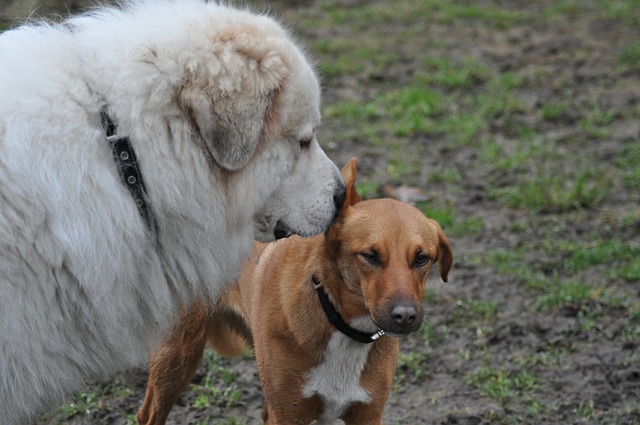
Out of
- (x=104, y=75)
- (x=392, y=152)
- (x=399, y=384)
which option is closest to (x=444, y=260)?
(x=399, y=384)

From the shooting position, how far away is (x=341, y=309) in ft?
12.8

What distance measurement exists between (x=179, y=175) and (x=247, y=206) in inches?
11.0

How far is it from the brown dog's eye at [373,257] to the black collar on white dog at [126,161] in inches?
41.6

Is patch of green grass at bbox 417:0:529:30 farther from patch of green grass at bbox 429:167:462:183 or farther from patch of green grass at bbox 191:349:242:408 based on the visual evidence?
patch of green grass at bbox 191:349:242:408

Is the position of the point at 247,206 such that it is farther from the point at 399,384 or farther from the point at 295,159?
the point at 399,384

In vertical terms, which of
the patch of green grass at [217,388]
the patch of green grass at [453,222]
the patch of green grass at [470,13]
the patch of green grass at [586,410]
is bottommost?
the patch of green grass at [217,388]

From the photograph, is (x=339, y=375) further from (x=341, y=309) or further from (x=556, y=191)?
(x=556, y=191)

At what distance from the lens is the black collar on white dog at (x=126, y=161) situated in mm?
2961

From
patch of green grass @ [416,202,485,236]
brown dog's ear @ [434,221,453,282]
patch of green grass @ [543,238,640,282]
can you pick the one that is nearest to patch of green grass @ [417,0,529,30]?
patch of green grass @ [416,202,485,236]

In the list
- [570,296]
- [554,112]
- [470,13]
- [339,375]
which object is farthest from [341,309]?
[470,13]

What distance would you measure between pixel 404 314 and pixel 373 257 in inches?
11.5

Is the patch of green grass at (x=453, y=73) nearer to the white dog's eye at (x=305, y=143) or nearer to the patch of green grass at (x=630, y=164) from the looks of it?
the patch of green grass at (x=630, y=164)

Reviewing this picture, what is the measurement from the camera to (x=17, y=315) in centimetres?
295

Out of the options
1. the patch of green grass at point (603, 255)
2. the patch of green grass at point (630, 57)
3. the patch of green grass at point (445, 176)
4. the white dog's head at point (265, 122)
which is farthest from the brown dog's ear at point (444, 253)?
the patch of green grass at point (630, 57)
